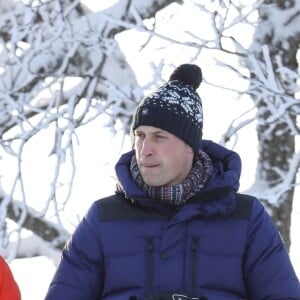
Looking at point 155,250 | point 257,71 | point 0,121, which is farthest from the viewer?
point 0,121

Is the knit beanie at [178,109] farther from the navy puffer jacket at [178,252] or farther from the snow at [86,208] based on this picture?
the snow at [86,208]

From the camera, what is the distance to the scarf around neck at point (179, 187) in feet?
10.9

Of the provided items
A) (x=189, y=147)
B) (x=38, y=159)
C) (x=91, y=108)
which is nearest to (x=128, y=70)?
(x=91, y=108)

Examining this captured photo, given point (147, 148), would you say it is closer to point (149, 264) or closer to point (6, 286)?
point (149, 264)

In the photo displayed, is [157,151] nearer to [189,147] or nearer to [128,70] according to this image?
[189,147]

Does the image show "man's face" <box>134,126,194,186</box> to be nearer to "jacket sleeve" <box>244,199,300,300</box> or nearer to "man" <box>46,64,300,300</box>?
"man" <box>46,64,300,300</box>

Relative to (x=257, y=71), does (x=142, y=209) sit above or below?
below

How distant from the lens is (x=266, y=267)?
10.9ft

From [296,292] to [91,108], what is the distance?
5009 mm

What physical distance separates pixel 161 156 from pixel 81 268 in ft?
1.49

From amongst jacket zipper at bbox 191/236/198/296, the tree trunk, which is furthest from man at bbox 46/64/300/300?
the tree trunk

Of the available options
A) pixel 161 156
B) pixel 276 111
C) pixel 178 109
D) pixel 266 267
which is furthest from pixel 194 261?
pixel 276 111

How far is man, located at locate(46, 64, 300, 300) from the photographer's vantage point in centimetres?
327

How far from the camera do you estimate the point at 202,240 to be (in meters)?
Result: 3.30
